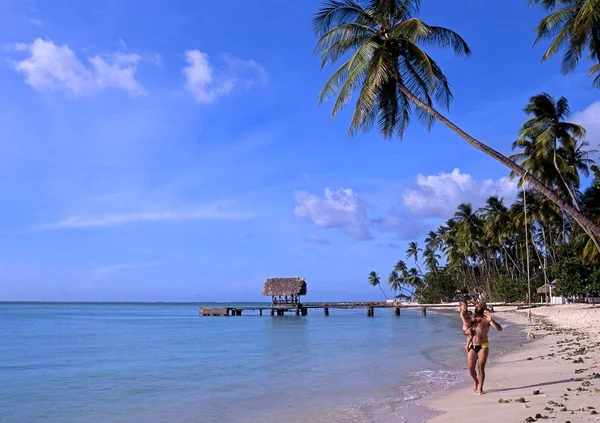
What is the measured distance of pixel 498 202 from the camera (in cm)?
5000

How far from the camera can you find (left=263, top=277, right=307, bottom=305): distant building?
190 feet

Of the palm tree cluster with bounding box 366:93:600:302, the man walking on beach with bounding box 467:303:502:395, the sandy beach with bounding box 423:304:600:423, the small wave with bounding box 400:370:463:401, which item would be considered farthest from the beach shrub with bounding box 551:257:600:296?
the man walking on beach with bounding box 467:303:502:395

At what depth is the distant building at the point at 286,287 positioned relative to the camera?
5803 centimetres

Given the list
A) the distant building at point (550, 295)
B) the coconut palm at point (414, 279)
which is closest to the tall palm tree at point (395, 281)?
the coconut palm at point (414, 279)

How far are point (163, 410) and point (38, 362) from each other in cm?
1228

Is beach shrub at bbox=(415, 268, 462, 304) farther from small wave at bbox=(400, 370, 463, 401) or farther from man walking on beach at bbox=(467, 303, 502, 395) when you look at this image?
man walking on beach at bbox=(467, 303, 502, 395)

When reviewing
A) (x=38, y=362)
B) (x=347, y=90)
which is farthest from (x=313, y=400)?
(x=38, y=362)

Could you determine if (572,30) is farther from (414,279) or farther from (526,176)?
(414,279)

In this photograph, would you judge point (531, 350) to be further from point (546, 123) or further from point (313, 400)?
point (546, 123)

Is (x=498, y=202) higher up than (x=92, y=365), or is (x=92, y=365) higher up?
(x=498, y=202)

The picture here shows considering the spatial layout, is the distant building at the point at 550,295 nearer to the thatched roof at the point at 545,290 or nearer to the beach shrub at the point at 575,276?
the thatched roof at the point at 545,290

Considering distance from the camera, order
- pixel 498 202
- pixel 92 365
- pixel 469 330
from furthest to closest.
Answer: pixel 498 202, pixel 92 365, pixel 469 330

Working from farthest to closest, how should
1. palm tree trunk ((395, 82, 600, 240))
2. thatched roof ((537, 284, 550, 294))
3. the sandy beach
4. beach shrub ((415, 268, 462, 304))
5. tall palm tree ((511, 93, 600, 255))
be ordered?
beach shrub ((415, 268, 462, 304)) < thatched roof ((537, 284, 550, 294)) < tall palm tree ((511, 93, 600, 255)) < palm tree trunk ((395, 82, 600, 240)) < the sandy beach

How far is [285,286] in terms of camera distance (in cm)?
5881
